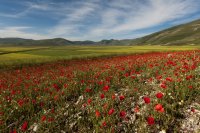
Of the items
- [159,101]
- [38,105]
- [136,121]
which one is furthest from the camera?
[38,105]

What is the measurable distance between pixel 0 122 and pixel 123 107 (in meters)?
3.94

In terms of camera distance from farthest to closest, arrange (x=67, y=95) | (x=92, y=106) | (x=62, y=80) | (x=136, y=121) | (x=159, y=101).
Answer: (x=62, y=80) → (x=67, y=95) → (x=92, y=106) → (x=159, y=101) → (x=136, y=121)

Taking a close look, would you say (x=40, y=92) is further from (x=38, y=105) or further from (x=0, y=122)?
(x=0, y=122)

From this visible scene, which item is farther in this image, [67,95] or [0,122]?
[67,95]

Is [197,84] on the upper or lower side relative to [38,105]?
upper

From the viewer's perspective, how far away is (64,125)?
5121 millimetres

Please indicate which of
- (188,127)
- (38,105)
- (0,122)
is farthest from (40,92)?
(188,127)

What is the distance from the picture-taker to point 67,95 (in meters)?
7.16

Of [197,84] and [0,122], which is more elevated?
[197,84]

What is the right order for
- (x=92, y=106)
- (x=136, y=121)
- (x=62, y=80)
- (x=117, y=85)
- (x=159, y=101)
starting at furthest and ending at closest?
(x=62, y=80) → (x=117, y=85) → (x=92, y=106) → (x=159, y=101) → (x=136, y=121)

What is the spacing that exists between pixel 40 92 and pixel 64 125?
3.32m

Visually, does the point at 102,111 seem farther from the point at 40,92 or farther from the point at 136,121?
the point at 40,92

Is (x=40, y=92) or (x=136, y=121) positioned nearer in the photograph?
(x=136, y=121)

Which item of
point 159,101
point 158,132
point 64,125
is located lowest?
point 64,125
